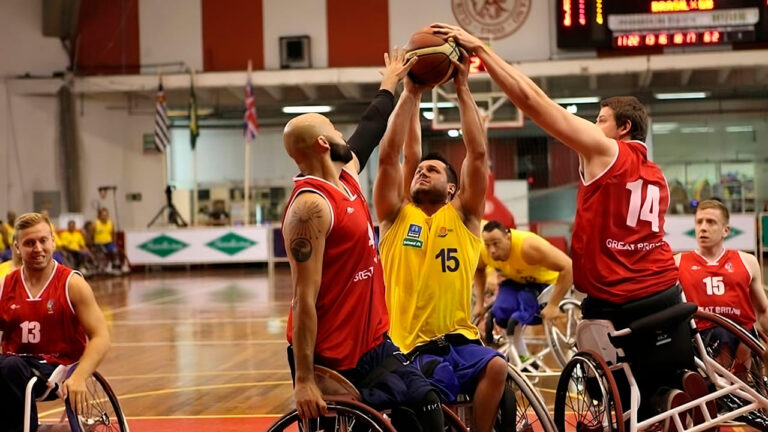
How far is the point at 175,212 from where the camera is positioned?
68.9 ft

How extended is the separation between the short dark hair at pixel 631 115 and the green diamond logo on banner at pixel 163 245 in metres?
17.0

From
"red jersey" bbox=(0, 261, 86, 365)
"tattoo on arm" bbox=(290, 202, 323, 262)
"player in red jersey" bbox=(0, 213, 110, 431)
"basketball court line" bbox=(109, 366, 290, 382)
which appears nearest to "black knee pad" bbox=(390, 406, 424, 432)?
"tattoo on arm" bbox=(290, 202, 323, 262)

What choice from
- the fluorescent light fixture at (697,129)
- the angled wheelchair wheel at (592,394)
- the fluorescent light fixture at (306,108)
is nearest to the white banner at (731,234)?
the fluorescent light fixture at (697,129)

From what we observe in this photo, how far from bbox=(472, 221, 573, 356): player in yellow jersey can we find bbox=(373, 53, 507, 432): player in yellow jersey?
2809 millimetres

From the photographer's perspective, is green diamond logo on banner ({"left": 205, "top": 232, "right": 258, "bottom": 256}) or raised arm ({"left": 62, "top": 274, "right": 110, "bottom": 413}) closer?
raised arm ({"left": 62, "top": 274, "right": 110, "bottom": 413})

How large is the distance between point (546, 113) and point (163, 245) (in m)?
17.4

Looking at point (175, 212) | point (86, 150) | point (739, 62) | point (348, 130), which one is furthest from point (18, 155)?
point (739, 62)

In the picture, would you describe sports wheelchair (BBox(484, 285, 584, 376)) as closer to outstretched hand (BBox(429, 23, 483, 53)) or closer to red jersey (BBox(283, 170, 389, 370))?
outstretched hand (BBox(429, 23, 483, 53))

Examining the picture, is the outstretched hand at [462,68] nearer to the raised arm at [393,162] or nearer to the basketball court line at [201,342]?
the raised arm at [393,162]

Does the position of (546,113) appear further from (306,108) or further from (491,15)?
(306,108)

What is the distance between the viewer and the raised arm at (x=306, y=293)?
120 inches

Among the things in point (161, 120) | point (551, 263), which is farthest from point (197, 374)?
point (161, 120)

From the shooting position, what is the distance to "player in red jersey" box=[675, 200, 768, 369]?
5246 millimetres

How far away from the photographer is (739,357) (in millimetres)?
4898
